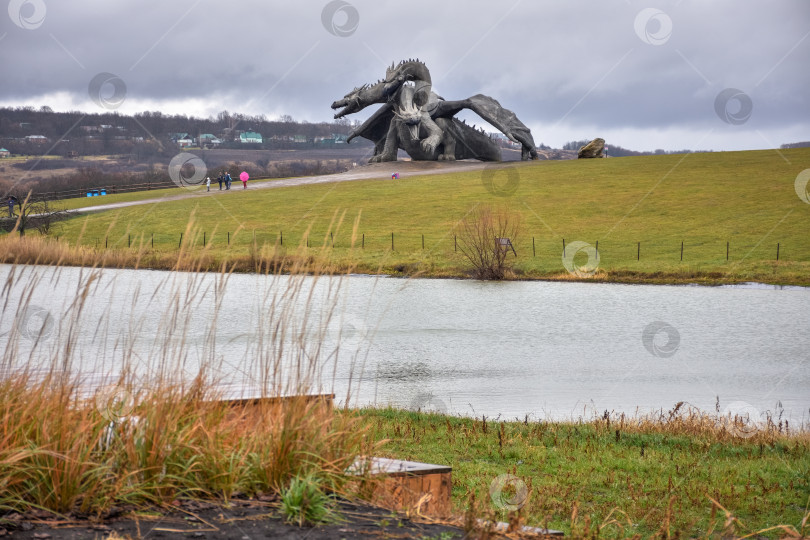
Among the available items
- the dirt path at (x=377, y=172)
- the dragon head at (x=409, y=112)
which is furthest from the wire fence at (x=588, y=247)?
the dragon head at (x=409, y=112)

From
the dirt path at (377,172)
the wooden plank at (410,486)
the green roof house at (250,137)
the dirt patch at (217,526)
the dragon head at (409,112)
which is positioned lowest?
the dirt patch at (217,526)

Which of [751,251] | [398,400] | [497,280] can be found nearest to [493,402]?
[398,400]

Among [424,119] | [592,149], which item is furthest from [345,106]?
[592,149]

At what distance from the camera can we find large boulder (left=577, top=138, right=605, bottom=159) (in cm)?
7656

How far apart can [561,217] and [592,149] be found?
1168 inches

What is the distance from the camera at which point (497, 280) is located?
118 feet

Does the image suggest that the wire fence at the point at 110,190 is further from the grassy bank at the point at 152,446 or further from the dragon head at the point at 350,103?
→ the grassy bank at the point at 152,446

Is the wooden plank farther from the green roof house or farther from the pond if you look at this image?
the green roof house

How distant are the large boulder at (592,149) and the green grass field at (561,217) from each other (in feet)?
15.0

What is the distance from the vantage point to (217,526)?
443cm

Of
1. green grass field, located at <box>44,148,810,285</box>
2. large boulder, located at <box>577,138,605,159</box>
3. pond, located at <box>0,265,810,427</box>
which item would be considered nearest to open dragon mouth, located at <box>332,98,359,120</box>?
green grass field, located at <box>44,148,810,285</box>

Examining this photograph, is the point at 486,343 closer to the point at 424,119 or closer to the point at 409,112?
the point at 409,112

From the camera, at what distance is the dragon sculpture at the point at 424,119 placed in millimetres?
68875

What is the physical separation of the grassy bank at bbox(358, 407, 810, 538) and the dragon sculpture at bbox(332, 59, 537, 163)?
2308 inches
